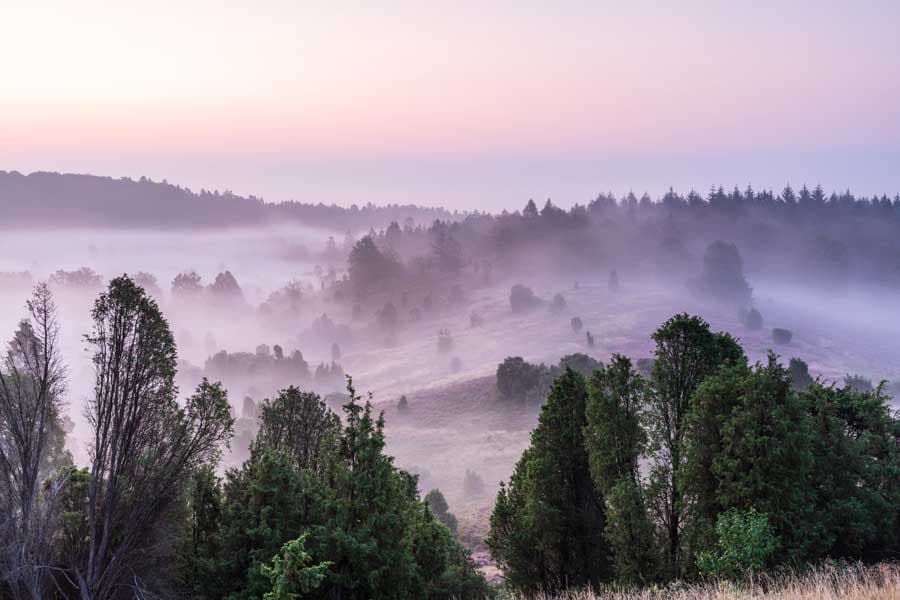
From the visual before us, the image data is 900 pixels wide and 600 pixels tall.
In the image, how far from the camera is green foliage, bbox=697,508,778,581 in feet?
59.5

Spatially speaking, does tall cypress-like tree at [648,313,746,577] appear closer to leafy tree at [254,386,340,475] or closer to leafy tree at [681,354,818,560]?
leafy tree at [681,354,818,560]

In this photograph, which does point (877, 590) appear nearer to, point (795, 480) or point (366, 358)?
point (795, 480)

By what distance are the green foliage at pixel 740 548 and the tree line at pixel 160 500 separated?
9.05 meters

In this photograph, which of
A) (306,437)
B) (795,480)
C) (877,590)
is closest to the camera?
(877,590)

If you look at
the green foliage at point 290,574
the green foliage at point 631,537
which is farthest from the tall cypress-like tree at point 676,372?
the green foliage at point 290,574

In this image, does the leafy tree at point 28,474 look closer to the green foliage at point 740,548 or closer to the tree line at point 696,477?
the tree line at point 696,477

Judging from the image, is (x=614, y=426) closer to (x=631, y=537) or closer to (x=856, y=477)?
(x=631, y=537)

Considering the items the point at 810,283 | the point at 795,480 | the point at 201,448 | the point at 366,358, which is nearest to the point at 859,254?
the point at 810,283

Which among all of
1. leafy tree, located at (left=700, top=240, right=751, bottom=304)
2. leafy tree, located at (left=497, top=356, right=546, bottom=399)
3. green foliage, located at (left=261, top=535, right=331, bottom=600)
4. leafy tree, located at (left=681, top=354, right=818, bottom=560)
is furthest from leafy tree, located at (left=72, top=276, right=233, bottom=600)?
leafy tree, located at (left=700, top=240, right=751, bottom=304)

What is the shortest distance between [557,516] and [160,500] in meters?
14.7

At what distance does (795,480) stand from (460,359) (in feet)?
368

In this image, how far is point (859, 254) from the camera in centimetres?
19050

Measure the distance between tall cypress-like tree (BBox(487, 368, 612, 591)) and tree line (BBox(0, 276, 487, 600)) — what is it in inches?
250

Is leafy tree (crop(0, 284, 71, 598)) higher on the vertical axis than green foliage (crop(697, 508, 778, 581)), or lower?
higher
